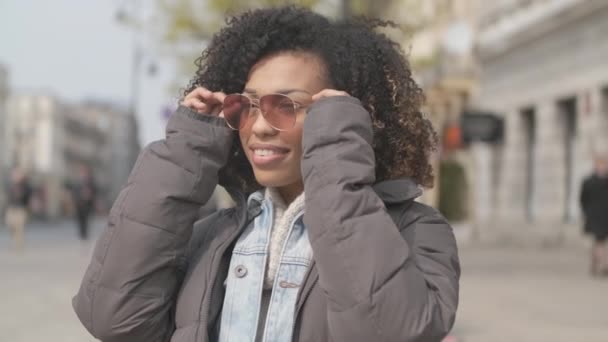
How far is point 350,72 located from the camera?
2.61 metres

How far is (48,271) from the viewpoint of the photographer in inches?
567

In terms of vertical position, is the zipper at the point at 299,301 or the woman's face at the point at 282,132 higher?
the woman's face at the point at 282,132

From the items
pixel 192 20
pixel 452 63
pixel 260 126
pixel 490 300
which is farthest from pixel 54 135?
pixel 260 126

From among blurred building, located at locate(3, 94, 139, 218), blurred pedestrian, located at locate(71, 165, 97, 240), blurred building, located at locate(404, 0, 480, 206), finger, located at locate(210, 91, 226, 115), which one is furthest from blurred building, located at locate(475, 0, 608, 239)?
blurred building, located at locate(3, 94, 139, 218)

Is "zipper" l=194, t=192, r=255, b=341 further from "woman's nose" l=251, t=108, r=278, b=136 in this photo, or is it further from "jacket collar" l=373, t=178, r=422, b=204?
"jacket collar" l=373, t=178, r=422, b=204

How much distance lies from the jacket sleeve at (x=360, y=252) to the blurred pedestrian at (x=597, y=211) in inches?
520

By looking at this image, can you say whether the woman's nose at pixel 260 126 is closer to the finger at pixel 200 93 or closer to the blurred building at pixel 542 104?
the finger at pixel 200 93

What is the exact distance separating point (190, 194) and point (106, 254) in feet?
0.77

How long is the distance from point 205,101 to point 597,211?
44.1 ft

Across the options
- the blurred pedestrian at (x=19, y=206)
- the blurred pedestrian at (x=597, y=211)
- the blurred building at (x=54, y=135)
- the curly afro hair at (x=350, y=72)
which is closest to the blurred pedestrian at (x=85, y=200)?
the blurred pedestrian at (x=19, y=206)

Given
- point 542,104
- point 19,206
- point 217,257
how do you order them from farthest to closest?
point 542,104 → point 19,206 → point 217,257

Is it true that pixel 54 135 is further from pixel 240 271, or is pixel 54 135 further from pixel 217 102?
pixel 240 271

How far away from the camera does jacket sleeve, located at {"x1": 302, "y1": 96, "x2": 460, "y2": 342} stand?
2215mm

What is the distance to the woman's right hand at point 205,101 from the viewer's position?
2590 millimetres
